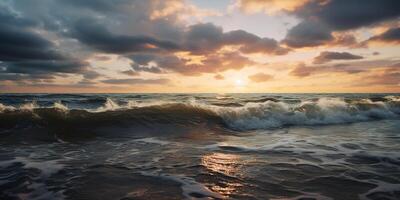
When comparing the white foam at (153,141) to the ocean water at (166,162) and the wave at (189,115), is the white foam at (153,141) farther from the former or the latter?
the wave at (189,115)

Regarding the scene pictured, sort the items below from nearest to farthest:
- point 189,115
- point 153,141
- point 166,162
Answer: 1. point 166,162
2. point 153,141
3. point 189,115

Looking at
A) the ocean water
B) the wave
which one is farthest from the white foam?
the wave

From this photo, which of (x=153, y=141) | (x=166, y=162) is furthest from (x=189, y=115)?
(x=166, y=162)

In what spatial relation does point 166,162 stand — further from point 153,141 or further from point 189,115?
point 189,115

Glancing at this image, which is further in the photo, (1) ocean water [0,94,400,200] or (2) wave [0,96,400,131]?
(2) wave [0,96,400,131]

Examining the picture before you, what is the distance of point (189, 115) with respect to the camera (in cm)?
1467

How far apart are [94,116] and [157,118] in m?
2.68

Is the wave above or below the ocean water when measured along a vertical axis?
above

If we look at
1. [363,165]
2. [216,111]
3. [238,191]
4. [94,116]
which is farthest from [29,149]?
[216,111]

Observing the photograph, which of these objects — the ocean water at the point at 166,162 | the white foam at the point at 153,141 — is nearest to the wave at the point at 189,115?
the ocean water at the point at 166,162

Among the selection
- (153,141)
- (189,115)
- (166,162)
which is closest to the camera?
(166,162)

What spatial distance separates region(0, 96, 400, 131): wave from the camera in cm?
1203

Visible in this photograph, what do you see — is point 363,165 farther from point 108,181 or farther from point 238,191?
point 108,181

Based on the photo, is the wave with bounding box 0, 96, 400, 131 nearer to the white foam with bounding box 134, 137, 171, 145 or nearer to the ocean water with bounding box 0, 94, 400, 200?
the ocean water with bounding box 0, 94, 400, 200
